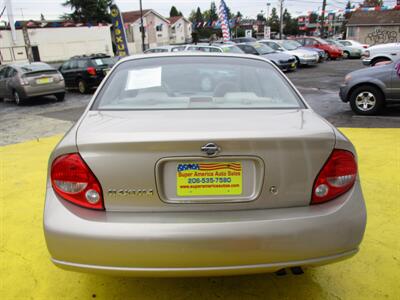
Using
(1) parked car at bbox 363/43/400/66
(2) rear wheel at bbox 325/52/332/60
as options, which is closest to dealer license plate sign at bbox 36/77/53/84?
(1) parked car at bbox 363/43/400/66

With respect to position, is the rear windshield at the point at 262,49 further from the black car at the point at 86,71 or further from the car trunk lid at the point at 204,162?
the car trunk lid at the point at 204,162

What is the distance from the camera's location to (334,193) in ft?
6.96

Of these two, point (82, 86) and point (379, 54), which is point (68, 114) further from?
point (379, 54)

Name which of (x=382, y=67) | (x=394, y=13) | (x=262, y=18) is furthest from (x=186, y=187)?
(x=262, y=18)

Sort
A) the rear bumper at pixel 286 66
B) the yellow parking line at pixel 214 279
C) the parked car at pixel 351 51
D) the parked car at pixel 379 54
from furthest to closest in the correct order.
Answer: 1. the parked car at pixel 351 51
2. the rear bumper at pixel 286 66
3. the parked car at pixel 379 54
4. the yellow parking line at pixel 214 279

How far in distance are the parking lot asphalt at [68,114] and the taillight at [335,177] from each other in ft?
18.7

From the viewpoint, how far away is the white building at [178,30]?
67.2 m

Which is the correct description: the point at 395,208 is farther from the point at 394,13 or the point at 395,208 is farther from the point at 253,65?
the point at 394,13

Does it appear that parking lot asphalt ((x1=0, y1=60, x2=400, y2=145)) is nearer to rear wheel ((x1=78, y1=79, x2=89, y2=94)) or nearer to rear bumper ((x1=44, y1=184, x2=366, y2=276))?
rear wheel ((x1=78, y1=79, x2=89, y2=94))

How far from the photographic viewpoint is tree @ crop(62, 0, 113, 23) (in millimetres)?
55875

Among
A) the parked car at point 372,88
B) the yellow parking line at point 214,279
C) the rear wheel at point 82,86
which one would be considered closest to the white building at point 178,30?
the rear wheel at point 82,86

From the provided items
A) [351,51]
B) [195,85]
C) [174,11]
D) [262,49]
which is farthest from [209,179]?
[174,11]

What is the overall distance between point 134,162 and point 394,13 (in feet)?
155

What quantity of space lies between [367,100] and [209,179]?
7.24 metres
